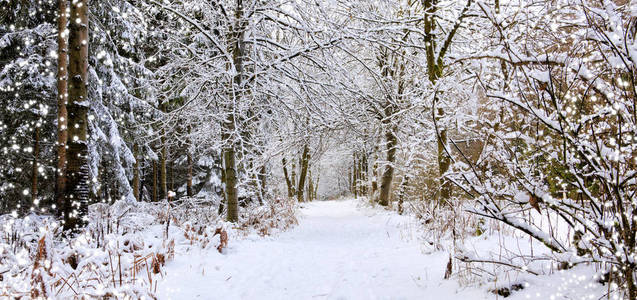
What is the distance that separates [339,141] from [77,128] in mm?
5786

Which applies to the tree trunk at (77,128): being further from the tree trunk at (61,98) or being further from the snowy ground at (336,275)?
the snowy ground at (336,275)

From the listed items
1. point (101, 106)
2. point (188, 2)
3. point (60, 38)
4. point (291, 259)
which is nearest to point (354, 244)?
point (291, 259)

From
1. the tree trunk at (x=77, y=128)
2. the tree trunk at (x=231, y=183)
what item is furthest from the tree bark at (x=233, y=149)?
the tree trunk at (x=77, y=128)

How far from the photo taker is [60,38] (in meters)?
6.49

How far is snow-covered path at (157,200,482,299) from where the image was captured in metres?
3.60

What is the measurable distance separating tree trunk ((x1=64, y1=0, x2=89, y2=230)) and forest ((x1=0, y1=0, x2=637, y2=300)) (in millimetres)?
23

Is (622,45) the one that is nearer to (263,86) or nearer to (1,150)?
(263,86)

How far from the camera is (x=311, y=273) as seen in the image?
4.68 meters

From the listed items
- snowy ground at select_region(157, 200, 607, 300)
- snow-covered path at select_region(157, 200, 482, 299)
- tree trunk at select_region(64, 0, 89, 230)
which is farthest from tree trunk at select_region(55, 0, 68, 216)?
snow-covered path at select_region(157, 200, 482, 299)

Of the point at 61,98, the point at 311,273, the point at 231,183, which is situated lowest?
the point at 311,273

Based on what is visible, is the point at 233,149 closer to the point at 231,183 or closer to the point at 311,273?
the point at 231,183

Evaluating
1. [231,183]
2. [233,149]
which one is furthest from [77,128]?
[231,183]

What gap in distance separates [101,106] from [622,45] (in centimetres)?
1303

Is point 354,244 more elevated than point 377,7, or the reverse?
point 377,7
